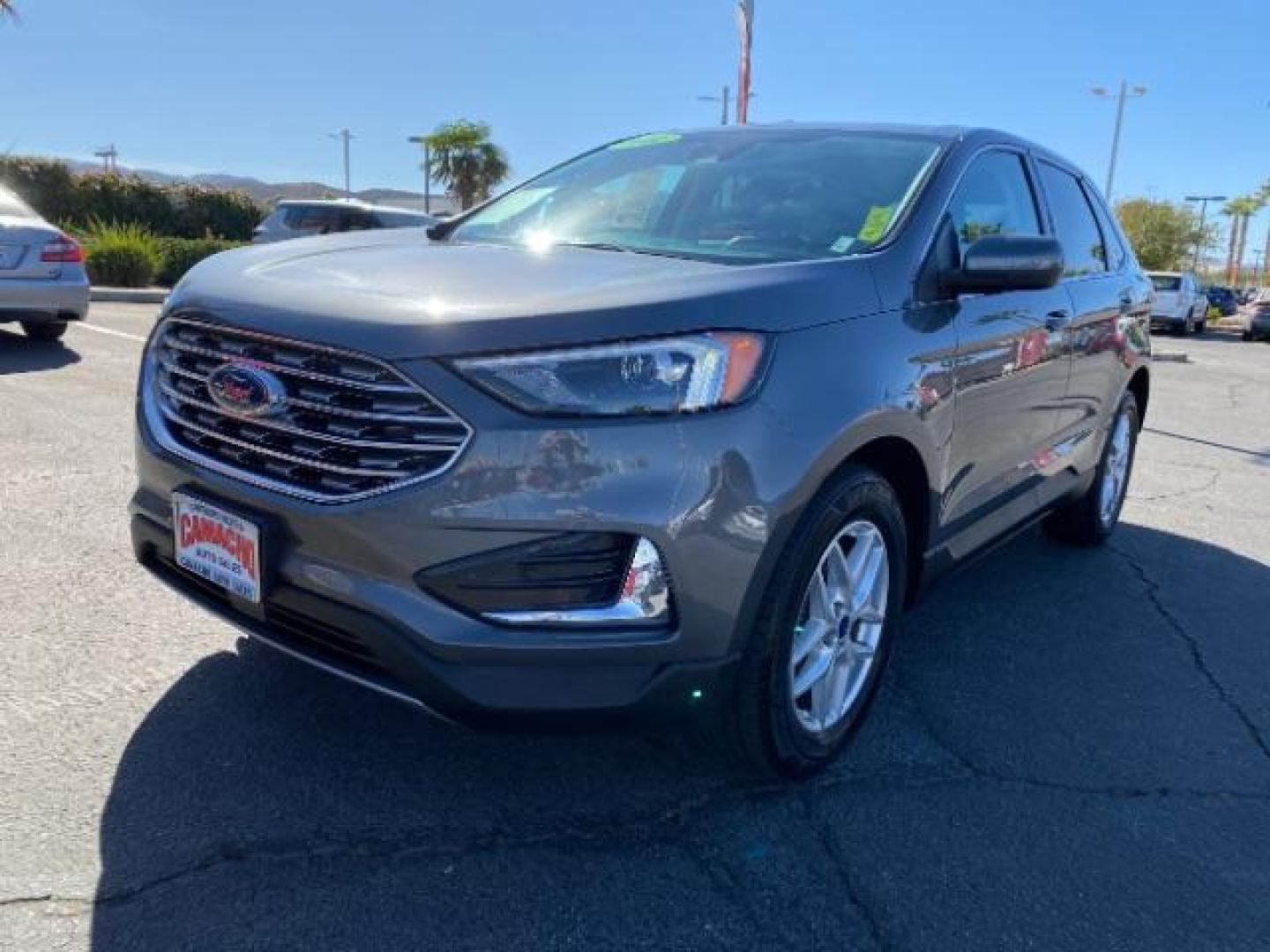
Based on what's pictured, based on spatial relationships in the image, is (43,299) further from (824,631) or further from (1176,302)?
(1176,302)

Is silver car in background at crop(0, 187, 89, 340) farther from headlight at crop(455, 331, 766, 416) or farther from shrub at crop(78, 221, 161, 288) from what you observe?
shrub at crop(78, 221, 161, 288)

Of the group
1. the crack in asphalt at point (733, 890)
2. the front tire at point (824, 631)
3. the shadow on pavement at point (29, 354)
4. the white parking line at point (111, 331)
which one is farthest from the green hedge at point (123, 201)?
the crack in asphalt at point (733, 890)

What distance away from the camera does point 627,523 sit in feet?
6.77

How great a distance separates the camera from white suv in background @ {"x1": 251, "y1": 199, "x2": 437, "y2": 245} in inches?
609

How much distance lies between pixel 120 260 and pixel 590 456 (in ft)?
52.3

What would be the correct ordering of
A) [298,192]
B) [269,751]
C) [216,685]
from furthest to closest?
[298,192] → [216,685] → [269,751]

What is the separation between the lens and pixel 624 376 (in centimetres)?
211

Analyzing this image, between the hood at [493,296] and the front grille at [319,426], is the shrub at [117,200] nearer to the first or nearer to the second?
the hood at [493,296]

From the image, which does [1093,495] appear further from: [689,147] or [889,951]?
[889,951]

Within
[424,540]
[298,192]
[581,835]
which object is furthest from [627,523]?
[298,192]

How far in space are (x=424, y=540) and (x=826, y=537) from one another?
3.09ft

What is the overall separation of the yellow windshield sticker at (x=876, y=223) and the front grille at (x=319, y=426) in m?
1.43

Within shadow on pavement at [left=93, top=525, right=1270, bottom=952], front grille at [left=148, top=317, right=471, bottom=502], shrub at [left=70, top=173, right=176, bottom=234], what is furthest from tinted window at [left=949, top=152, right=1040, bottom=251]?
shrub at [left=70, top=173, right=176, bottom=234]

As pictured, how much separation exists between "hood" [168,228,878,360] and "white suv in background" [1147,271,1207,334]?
27.8m
